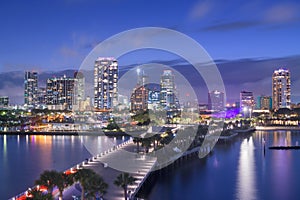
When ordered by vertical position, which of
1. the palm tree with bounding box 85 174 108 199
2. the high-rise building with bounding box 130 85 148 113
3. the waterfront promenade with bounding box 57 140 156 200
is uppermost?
the high-rise building with bounding box 130 85 148 113

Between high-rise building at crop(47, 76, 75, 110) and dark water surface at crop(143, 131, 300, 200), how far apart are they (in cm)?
6480

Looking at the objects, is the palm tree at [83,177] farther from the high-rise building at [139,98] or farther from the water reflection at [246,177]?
the high-rise building at [139,98]

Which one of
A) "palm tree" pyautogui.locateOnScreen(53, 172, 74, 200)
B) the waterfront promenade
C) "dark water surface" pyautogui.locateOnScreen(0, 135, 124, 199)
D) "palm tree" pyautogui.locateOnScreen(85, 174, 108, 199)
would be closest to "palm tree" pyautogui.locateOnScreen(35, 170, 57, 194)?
"palm tree" pyautogui.locateOnScreen(53, 172, 74, 200)

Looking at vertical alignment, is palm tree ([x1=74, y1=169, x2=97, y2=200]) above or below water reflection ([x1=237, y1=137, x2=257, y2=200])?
above

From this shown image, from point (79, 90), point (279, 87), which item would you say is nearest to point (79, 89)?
point (79, 90)

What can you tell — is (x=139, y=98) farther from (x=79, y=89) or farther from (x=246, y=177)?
(x=246, y=177)

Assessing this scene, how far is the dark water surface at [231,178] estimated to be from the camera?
1148 cm

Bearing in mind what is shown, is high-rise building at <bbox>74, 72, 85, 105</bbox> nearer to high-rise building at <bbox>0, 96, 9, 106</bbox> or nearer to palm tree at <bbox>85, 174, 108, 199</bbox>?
high-rise building at <bbox>0, 96, 9, 106</bbox>

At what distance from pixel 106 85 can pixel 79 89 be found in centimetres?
922

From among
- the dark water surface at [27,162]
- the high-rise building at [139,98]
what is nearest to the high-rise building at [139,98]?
the high-rise building at [139,98]

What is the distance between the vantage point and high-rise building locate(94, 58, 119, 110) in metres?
73.9

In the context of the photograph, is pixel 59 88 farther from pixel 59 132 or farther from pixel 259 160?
pixel 259 160

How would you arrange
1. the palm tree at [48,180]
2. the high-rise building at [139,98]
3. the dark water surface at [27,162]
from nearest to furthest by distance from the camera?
1. the palm tree at [48,180]
2. the dark water surface at [27,162]
3. the high-rise building at [139,98]

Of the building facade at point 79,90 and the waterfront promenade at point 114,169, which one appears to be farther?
the building facade at point 79,90
